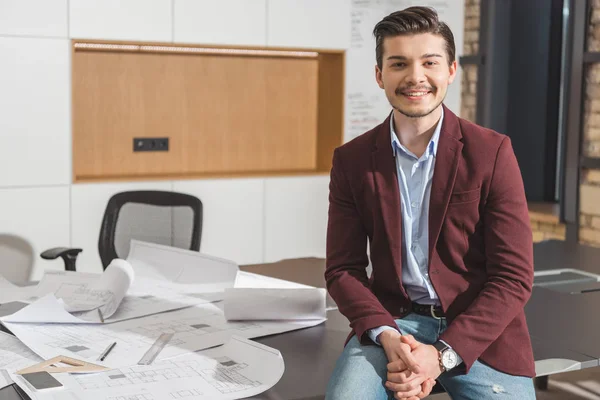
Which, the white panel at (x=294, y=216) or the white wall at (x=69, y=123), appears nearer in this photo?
the white wall at (x=69, y=123)

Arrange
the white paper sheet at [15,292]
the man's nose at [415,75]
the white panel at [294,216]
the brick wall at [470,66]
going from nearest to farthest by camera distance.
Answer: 1. the man's nose at [415,75]
2. the white paper sheet at [15,292]
3. the white panel at [294,216]
4. the brick wall at [470,66]

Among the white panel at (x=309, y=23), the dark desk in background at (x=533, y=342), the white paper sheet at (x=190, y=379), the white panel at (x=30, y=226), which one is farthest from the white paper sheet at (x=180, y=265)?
the white panel at (x=309, y=23)

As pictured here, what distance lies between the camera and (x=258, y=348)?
1.90 metres

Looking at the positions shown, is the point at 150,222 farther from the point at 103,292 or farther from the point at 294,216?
the point at 103,292

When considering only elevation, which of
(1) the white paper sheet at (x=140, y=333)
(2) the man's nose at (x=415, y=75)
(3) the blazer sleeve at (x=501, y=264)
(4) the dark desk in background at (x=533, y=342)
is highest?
(2) the man's nose at (x=415, y=75)

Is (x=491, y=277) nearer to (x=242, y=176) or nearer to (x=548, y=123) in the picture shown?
(x=242, y=176)

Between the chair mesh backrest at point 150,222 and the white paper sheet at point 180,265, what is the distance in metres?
0.97

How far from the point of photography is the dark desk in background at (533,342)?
5.67ft

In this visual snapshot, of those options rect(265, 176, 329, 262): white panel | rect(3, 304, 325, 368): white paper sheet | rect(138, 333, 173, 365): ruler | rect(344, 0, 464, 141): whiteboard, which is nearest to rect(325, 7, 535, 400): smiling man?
rect(3, 304, 325, 368): white paper sheet

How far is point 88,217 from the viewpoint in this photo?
4.34 meters

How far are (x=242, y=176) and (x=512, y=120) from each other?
7.11 feet

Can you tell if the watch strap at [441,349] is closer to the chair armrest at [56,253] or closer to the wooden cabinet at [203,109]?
the chair armrest at [56,253]

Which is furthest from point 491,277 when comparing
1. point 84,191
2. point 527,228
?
point 84,191

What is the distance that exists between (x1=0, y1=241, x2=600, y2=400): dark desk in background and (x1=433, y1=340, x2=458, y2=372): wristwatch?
253mm
